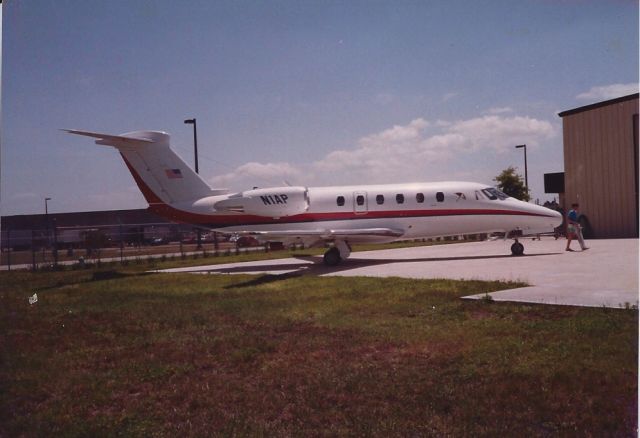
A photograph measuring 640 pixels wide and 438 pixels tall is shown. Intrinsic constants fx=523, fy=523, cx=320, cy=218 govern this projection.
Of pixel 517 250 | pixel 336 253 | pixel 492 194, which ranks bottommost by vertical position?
pixel 517 250

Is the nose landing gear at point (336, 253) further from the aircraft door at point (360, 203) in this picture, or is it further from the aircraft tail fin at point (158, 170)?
the aircraft tail fin at point (158, 170)

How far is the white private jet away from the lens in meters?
18.8

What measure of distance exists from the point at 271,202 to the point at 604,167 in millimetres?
15735

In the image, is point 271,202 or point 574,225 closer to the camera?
point 271,202

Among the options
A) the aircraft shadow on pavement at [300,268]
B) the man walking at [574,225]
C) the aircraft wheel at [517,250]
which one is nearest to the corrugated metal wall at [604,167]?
the man walking at [574,225]

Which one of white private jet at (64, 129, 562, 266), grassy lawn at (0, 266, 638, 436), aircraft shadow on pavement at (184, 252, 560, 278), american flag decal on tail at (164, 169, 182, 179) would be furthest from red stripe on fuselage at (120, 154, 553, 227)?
grassy lawn at (0, 266, 638, 436)

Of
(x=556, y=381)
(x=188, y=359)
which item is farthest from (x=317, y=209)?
(x=556, y=381)

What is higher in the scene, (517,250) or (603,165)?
(603,165)

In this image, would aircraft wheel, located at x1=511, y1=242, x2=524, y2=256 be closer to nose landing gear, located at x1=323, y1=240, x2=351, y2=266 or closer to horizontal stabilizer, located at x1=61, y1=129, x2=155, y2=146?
nose landing gear, located at x1=323, y1=240, x2=351, y2=266

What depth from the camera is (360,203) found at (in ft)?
62.4

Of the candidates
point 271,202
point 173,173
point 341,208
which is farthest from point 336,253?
point 173,173

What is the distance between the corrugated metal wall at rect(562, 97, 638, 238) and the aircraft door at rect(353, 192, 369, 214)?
11.8 metres

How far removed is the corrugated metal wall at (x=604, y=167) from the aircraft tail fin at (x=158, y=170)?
17.1 metres

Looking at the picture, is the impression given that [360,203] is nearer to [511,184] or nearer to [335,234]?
[335,234]
